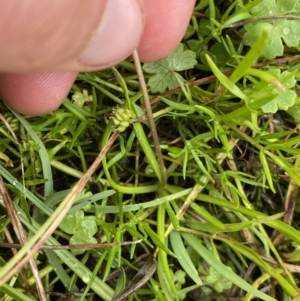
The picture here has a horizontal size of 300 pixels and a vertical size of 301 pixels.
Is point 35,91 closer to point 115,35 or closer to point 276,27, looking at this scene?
point 115,35

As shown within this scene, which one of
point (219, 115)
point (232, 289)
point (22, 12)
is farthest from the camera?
point (232, 289)

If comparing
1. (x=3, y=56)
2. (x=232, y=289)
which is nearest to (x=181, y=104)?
(x=3, y=56)

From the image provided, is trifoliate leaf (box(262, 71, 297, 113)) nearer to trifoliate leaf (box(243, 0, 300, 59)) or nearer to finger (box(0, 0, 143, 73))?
trifoliate leaf (box(243, 0, 300, 59))

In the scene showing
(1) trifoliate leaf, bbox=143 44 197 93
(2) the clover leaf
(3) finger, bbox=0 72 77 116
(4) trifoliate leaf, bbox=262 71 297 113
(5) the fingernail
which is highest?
(5) the fingernail

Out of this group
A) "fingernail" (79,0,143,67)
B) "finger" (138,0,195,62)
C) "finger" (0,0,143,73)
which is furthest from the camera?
"finger" (138,0,195,62)

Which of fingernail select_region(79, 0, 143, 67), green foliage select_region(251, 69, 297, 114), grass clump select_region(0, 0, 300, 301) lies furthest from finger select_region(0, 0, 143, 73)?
green foliage select_region(251, 69, 297, 114)

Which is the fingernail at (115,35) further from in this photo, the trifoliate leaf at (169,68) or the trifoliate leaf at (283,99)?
the trifoliate leaf at (283,99)

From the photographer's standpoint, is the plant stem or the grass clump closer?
the plant stem

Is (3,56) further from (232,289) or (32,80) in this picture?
(232,289)
